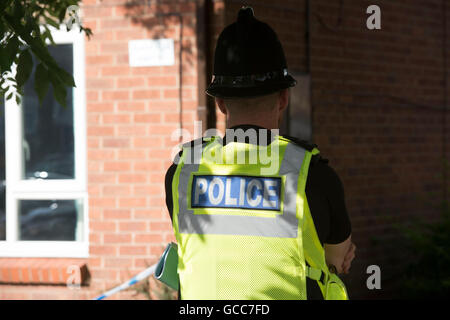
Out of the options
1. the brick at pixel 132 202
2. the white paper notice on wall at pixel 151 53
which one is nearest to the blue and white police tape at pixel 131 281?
the brick at pixel 132 202

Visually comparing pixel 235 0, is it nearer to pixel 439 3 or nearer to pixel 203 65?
pixel 203 65

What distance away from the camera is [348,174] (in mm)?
6227

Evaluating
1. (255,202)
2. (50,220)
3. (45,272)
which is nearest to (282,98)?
(255,202)

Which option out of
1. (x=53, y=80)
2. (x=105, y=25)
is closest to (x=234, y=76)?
(x=53, y=80)

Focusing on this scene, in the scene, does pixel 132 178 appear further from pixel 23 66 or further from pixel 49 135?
pixel 23 66

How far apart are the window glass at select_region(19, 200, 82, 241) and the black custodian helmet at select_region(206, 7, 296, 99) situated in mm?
3917

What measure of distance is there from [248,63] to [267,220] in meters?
0.53

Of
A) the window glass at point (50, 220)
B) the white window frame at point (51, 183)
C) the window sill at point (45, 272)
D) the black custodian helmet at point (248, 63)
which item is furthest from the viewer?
the window glass at point (50, 220)

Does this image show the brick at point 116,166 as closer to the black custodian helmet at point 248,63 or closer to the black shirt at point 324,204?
the black custodian helmet at point 248,63

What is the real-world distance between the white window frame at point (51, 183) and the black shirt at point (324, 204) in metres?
3.95

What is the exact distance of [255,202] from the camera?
2.01m

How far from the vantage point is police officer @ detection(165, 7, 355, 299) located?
1954mm

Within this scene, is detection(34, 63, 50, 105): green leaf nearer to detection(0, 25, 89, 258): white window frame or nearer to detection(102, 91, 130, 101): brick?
detection(102, 91, 130, 101): brick

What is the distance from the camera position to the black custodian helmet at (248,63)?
2109 millimetres
